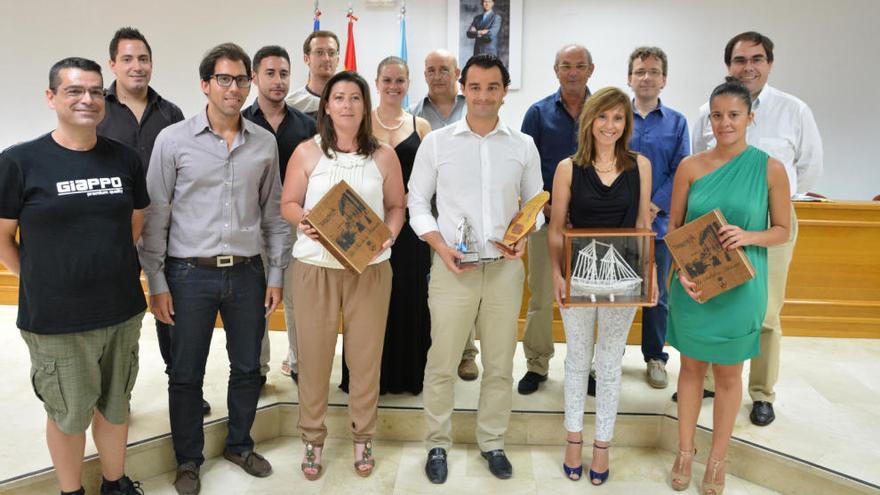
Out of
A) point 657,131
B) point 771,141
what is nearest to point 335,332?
point 657,131

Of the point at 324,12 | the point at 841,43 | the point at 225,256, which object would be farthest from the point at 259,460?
the point at 841,43

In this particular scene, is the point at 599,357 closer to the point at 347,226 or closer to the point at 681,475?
the point at 681,475

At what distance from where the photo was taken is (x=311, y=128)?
2.83m

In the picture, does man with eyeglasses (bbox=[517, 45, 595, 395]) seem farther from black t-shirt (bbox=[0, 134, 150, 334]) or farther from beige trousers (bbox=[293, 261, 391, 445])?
black t-shirt (bbox=[0, 134, 150, 334])

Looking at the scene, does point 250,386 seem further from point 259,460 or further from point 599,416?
point 599,416

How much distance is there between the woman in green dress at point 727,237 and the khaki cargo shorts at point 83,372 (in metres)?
2.04

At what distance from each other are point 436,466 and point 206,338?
1082 millimetres

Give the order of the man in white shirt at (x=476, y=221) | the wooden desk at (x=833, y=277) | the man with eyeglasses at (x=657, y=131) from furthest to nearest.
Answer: the wooden desk at (x=833, y=277) < the man with eyeglasses at (x=657, y=131) < the man in white shirt at (x=476, y=221)

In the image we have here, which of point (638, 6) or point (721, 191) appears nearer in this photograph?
point (721, 191)

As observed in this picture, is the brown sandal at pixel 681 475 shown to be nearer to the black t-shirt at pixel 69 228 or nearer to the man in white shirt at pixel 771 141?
the man in white shirt at pixel 771 141

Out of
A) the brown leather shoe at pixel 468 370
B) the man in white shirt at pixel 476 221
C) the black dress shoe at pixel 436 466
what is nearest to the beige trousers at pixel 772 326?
the man in white shirt at pixel 476 221

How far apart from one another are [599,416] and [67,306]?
1.98 meters

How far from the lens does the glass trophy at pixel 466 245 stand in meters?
2.32

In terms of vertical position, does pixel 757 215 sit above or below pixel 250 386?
above
